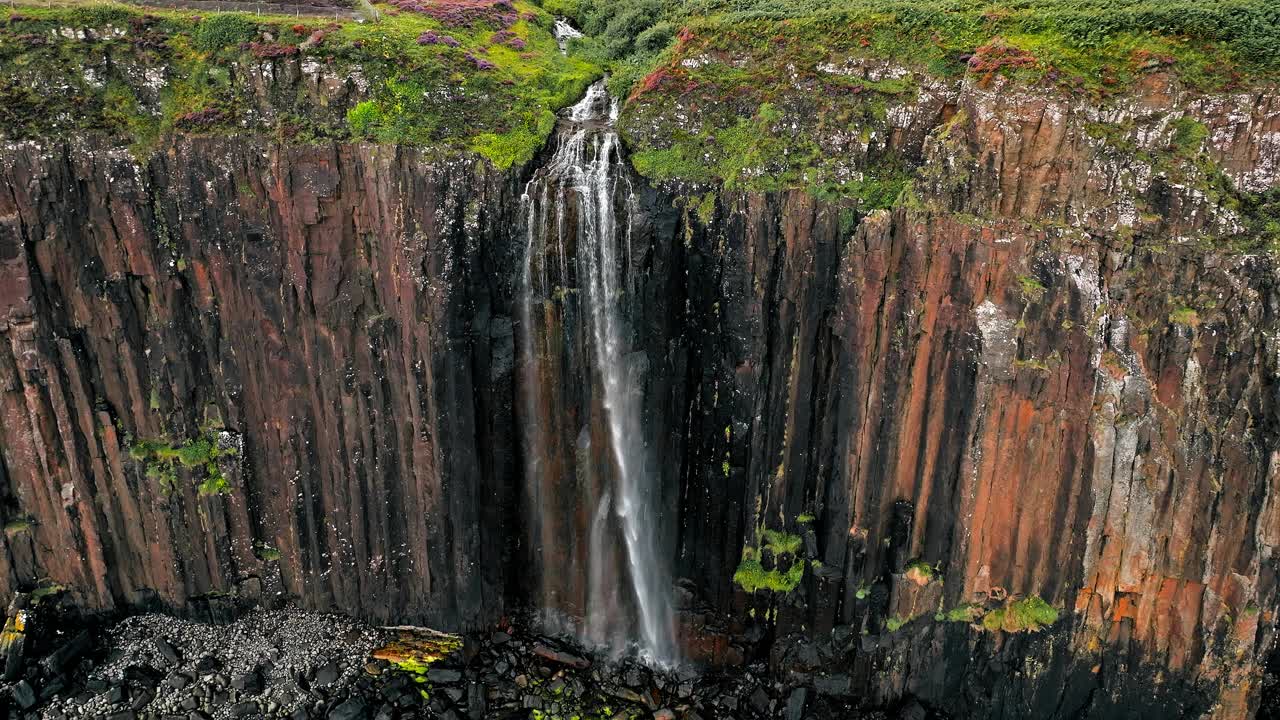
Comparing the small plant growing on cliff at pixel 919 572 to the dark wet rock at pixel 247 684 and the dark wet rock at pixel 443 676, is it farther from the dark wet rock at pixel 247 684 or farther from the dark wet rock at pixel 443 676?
the dark wet rock at pixel 247 684

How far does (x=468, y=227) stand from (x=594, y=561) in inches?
364

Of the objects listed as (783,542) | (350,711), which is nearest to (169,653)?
(350,711)

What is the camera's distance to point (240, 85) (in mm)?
21234

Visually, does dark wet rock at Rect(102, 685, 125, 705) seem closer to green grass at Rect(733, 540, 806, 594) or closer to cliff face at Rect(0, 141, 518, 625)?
cliff face at Rect(0, 141, 518, 625)

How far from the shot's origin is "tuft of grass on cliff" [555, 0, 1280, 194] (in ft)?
58.4

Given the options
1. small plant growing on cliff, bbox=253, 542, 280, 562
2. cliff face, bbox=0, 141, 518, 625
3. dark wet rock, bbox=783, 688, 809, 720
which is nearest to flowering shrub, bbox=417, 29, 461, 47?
cliff face, bbox=0, 141, 518, 625

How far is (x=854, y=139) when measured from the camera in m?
19.9

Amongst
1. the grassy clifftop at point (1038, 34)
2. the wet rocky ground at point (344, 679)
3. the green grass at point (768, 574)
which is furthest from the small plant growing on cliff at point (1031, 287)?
the wet rocky ground at point (344, 679)

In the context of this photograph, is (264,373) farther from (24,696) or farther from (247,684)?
(24,696)

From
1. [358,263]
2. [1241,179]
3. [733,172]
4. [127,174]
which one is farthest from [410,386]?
[1241,179]

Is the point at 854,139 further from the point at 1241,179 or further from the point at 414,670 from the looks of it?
the point at 414,670

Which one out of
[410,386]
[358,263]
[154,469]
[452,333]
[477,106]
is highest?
[477,106]

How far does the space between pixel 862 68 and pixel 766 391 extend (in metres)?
8.16

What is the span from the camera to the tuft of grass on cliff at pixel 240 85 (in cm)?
2048
